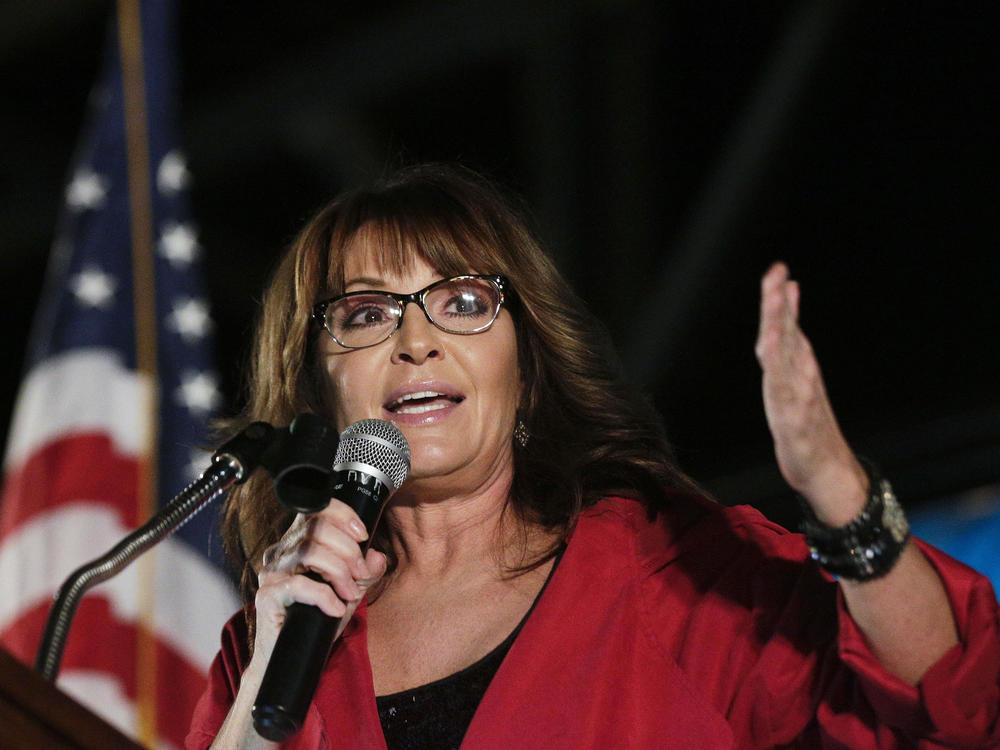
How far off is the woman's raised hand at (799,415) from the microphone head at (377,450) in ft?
1.69

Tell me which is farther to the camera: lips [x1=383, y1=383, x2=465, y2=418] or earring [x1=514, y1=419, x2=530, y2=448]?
earring [x1=514, y1=419, x2=530, y2=448]

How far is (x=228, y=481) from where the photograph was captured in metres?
1.58

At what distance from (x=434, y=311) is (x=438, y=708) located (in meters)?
0.64

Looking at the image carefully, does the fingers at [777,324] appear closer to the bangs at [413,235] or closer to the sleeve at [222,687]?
the bangs at [413,235]

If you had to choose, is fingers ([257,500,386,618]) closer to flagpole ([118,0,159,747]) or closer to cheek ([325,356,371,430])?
cheek ([325,356,371,430])

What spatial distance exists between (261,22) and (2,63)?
110 centimetres

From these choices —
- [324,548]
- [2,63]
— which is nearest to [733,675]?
[324,548]

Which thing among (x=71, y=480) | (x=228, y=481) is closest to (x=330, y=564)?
(x=228, y=481)

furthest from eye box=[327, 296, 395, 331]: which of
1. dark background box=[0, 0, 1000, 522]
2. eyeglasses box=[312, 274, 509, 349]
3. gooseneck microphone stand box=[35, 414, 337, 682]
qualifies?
dark background box=[0, 0, 1000, 522]

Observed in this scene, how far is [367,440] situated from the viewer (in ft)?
5.51

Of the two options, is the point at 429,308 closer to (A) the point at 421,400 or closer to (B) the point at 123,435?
(A) the point at 421,400

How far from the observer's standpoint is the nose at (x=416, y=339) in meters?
2.05

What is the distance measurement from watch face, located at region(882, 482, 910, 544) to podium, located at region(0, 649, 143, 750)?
0.83 metres

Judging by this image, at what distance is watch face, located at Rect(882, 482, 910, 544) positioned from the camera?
142 centimetres
